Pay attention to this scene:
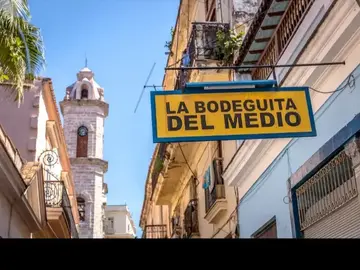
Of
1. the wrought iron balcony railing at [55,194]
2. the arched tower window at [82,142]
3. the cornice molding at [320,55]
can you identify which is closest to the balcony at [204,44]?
the cornice molding at [320,55]

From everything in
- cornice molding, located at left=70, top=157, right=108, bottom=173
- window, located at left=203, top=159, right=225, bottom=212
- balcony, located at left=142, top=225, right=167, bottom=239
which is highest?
cornice molding, located at left=70, top=157, right=108, bottom=173

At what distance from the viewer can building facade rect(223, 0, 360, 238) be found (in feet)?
19.8

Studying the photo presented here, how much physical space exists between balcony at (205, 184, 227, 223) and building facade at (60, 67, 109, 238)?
1050 inches

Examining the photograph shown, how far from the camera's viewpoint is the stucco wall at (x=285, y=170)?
6.26 meters

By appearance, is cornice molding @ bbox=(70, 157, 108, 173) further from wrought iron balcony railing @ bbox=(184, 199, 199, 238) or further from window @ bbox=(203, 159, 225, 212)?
window @ bbox=(203, 159, 225, 212)

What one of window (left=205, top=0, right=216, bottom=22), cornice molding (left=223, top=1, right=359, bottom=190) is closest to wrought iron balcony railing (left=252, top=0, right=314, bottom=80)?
cornice molding (left=223, top=1, right=359, bottom=190)

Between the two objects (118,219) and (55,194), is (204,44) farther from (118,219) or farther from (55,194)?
(118,219)

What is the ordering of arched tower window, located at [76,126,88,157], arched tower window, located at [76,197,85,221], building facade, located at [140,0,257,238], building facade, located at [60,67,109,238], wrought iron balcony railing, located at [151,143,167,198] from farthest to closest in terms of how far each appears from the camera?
arched tower window, located at [76,126,88,157] → building facade, located at [60,67,109,238] → arched tower window, located at [76,197,85,221] → wrought iron balcony railing, located at [151,143,167,198] → building facade, located at [140,0,257,238]

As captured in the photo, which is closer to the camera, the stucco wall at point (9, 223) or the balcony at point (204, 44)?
the stucco wall at point (9, 223)

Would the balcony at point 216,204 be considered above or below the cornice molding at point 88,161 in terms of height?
below

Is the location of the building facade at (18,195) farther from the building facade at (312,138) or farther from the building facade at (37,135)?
the building facade at (312,138)

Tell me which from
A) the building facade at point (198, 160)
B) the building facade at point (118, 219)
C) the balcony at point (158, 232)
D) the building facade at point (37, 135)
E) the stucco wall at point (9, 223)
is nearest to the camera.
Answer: the stucco wall at point (9, 223)

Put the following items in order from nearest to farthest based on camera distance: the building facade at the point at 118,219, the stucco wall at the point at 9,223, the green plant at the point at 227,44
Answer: the stucco wall at the point at 9,223 < the green plant at the point at 227,44 < the building facade at the point at 118,219

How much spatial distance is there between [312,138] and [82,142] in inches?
1444
